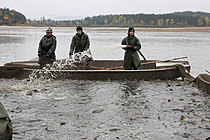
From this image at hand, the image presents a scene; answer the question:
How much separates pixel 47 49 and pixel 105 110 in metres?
5.51

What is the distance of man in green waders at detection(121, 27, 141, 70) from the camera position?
12242mm

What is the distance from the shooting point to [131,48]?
12.4 metres

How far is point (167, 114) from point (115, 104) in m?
1.64

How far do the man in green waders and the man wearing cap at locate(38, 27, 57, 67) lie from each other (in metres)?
2.79

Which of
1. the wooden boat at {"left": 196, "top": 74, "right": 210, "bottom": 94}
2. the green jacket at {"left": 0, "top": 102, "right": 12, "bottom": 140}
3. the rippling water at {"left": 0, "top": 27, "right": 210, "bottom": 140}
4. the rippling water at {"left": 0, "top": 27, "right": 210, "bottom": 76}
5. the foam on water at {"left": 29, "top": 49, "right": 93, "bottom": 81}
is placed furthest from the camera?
the rippling water at {"left": 0, "top": 27, "right": 210, "bottom": 76}

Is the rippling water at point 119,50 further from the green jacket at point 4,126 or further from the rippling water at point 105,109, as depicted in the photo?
the green jacket at point 4,126

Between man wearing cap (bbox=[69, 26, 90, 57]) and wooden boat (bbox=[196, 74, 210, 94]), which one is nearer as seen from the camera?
wooden boat (bbox=[196, 74, 210, 94])

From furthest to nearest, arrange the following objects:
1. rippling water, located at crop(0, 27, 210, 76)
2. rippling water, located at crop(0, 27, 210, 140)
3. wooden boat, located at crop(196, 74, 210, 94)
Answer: rippling water, located at crop(0, 27, 210, 76), wooden boat, located at crop(196, 74, 210, 94), rippling water, located at crop(0, 27, 210, 140)

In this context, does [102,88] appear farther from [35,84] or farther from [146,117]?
[146,117]

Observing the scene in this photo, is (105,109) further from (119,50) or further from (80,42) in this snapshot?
(119,50)

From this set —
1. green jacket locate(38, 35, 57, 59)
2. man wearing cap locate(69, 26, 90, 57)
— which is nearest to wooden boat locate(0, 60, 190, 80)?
green jacket locate(38, 35, 57, 59)

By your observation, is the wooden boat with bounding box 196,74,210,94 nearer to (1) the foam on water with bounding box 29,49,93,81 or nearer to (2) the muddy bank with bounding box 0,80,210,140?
(2) the muddy bank with bounding box 0,80,210,140

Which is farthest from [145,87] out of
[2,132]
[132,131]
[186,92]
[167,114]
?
[2,132]

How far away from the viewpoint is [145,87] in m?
11.7
